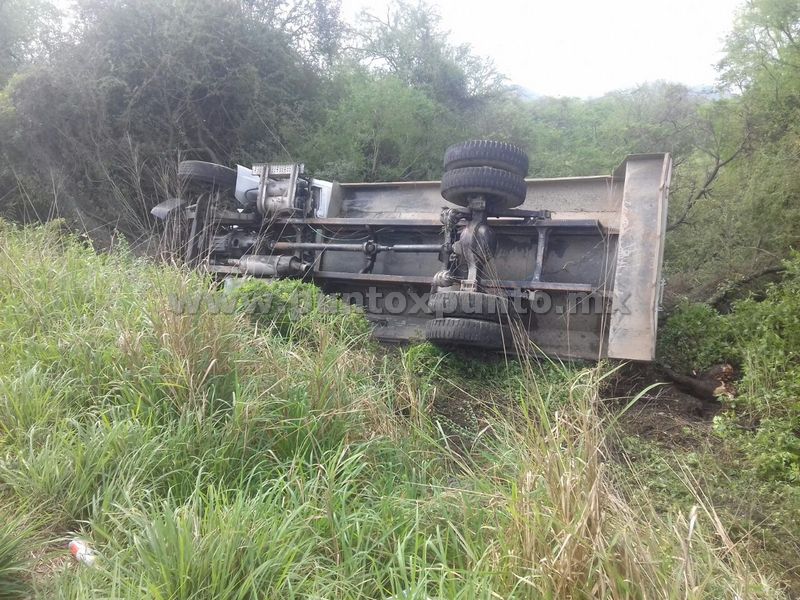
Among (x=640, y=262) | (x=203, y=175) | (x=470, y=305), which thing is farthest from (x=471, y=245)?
(x=203, y=175)

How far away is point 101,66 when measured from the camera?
9117mm

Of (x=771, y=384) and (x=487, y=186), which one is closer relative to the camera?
(x=771, y=384)

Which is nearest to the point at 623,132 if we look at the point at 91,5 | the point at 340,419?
the point at 91,5

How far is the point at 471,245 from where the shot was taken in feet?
15.2

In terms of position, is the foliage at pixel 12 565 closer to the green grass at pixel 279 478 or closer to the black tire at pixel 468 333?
the green grass at pixel 279 478

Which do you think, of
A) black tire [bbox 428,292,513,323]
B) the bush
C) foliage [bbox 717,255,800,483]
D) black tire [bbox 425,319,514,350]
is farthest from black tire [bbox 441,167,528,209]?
foliage [bbox 717,255,800,483]

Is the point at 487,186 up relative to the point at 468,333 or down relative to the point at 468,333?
up

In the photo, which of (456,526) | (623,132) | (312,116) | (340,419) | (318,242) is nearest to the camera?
(456,526)

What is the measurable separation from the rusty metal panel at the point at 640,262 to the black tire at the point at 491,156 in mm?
851

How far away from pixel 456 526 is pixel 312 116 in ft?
30.7

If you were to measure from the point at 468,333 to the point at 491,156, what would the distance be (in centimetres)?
144

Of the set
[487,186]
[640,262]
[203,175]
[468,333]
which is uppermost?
[203,175]

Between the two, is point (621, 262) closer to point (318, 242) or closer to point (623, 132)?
point (318, 242)

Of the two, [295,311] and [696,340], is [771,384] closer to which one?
[696,340]
